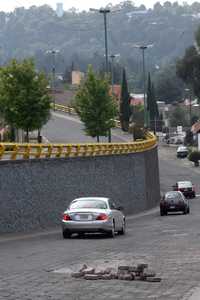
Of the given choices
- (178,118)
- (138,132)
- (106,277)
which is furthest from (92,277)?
(178,118)

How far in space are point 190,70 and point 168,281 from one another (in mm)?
103978

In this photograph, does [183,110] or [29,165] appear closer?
[29,165]

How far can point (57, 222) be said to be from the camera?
36812 mm

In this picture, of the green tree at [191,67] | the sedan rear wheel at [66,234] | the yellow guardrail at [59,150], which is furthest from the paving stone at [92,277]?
the green tree at [191,67]

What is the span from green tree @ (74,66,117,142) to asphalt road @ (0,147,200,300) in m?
38.8

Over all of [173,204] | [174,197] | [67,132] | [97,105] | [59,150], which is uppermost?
[59,150]

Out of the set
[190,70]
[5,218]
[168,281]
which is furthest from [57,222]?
[190,70]

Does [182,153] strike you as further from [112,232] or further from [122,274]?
[122,274]

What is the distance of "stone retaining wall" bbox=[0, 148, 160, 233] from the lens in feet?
103

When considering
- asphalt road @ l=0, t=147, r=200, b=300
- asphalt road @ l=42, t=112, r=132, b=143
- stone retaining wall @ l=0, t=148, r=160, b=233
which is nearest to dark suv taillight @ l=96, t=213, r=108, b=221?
asphalt road @ l=0, t=147, r=200, b=300

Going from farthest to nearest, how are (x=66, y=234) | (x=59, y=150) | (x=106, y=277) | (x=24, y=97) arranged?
Result: (x=24, y=97)
(x=59, y=150)
(x=66, y=234)
(x=106, y=277)

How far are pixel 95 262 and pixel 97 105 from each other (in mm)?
52507

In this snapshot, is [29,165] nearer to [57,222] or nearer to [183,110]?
[57,222]

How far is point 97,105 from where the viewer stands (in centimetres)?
7025
